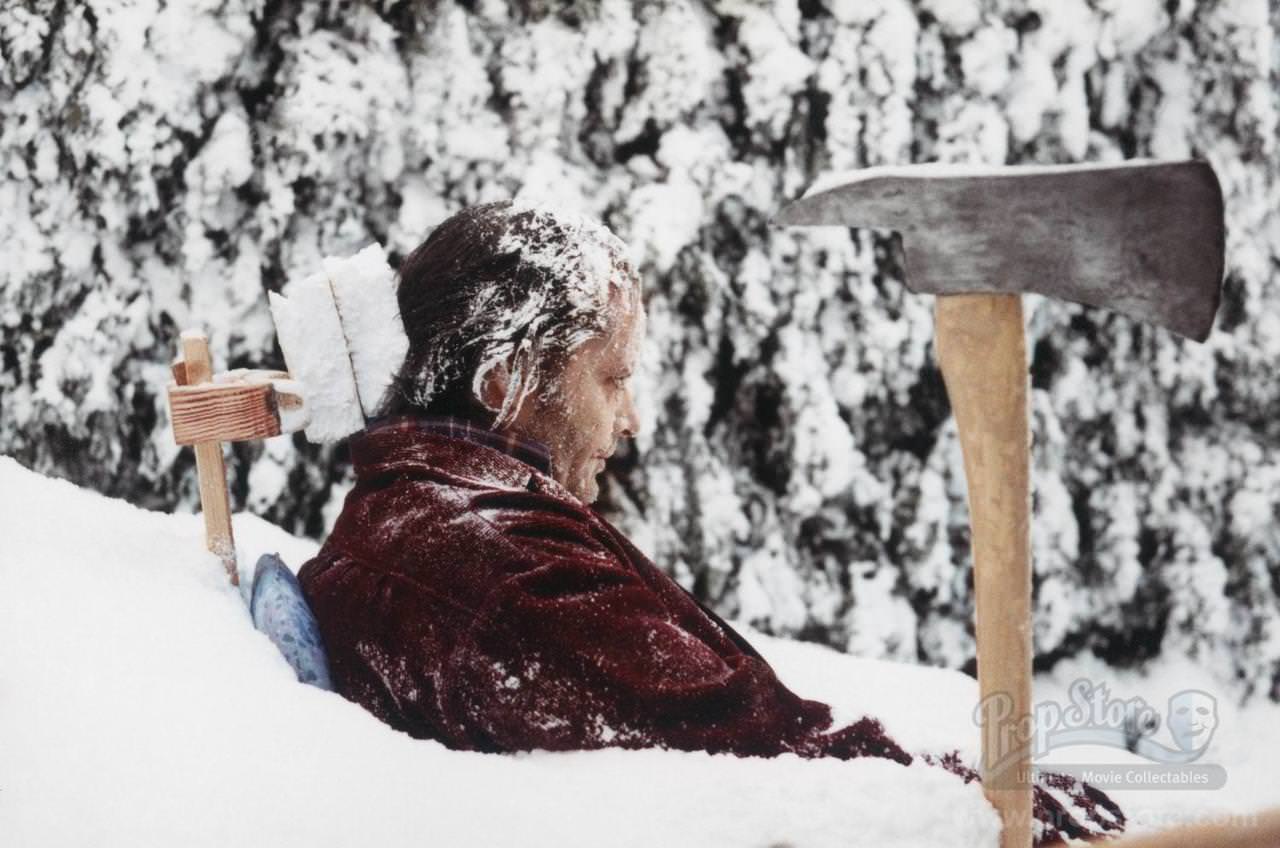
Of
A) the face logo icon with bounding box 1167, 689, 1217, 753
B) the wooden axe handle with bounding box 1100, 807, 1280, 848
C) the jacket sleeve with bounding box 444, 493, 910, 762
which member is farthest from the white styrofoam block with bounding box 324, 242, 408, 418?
the face logo icon with bounding box 1167, 689, 1217, 753

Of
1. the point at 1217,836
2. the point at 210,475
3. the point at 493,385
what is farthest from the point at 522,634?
the point at 1217,836

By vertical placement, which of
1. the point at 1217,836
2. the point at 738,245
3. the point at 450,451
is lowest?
the point at 1217,836

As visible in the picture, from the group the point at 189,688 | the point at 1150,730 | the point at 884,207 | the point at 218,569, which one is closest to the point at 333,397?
the point at 218,569

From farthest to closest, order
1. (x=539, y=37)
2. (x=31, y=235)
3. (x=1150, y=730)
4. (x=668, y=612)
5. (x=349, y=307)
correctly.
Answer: (x=1150, y=730) < (x=539, y=37) < (x=31, y=235) < (x=349, y=307) < (x=668, y=612)

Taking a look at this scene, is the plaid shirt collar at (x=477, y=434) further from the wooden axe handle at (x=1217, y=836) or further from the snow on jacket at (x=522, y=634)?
the wooden axe handle at (x=1217, y=836)

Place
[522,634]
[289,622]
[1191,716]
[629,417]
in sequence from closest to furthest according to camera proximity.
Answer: [522,634], [289,622], [629,417], [1191,716]

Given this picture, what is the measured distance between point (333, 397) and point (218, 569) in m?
0.23

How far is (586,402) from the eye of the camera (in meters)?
1.26

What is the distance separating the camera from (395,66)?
1.90 m

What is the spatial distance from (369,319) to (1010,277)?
0.63 m

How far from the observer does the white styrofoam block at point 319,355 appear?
3.77 ft

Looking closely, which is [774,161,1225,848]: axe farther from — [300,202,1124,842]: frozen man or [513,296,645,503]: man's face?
[513,296,645,503]: man's face

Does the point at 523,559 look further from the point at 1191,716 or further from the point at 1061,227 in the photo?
the point at 1191,716

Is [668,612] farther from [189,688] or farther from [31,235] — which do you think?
[31,235]
